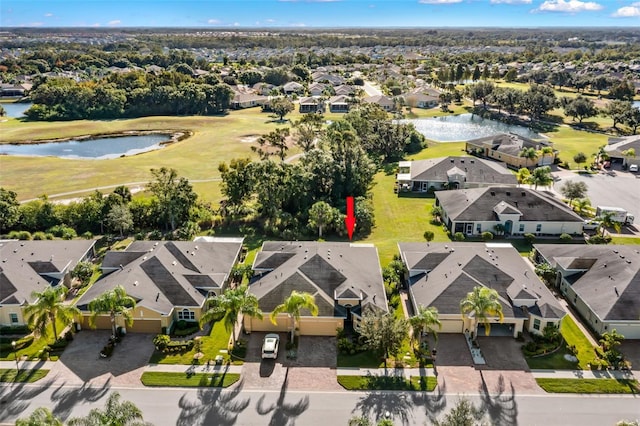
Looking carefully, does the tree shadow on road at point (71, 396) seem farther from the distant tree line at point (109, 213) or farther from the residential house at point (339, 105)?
the residential house at point (339, 105)

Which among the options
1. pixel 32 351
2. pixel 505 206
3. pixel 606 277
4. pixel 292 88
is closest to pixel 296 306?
pixel 32 351

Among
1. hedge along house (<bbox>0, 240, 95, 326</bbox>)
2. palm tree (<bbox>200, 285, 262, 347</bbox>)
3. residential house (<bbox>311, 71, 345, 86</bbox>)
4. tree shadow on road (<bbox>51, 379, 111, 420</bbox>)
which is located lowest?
tree shadow on road (<bbox>51, 379, 111, 420</bbox>)

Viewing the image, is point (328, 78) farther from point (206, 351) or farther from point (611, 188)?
point (206, 351)

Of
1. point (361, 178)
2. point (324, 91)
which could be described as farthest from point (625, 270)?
point (324, 91)

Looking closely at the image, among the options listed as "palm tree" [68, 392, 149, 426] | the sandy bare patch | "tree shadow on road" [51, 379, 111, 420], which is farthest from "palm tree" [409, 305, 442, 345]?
the sandy bare patch

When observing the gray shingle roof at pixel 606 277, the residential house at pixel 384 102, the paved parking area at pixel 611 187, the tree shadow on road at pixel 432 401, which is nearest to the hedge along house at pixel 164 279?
the tree shadow on road at pixel 432 401

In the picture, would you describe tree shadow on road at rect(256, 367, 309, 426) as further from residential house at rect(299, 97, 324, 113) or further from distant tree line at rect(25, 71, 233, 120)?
distant tree line at rect(25, 71, 233, 120)
